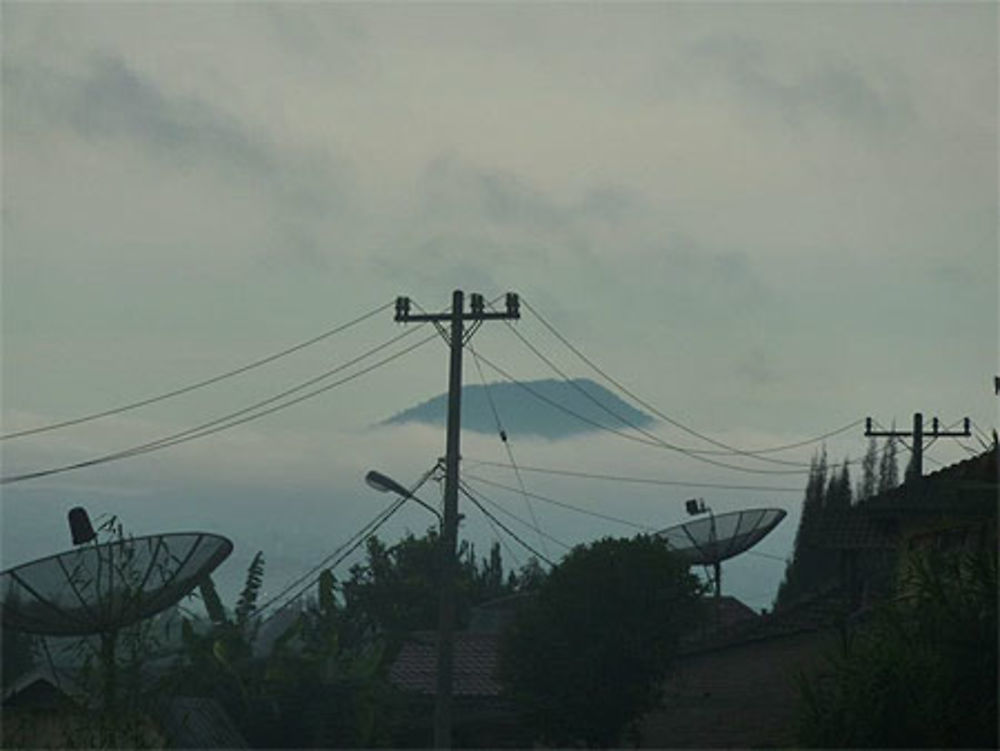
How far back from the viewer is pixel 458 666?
219 feet

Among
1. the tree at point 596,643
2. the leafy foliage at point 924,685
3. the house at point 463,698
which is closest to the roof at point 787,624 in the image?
the tree at point 596,643

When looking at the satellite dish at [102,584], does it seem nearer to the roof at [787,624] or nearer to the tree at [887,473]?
the roof at [787,624]

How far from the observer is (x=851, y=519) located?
173 ft

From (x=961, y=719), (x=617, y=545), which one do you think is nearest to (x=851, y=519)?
(x=617, y=545)

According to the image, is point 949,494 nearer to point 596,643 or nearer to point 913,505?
point 913,505

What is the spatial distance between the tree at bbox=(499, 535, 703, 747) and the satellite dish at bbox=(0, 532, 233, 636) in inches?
760

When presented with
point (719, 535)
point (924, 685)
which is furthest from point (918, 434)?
point (924, 685)

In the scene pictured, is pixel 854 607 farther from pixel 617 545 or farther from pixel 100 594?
pixel 100 594

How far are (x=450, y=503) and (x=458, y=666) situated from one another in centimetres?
2632

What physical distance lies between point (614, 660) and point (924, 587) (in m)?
27.9

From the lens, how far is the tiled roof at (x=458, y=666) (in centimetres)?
6412

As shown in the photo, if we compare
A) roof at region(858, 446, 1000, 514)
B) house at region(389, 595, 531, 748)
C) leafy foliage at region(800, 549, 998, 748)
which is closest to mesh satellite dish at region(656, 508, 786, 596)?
house at region(389, 595, 531, 748)

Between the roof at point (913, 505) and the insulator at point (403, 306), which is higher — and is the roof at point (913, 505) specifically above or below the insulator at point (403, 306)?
below

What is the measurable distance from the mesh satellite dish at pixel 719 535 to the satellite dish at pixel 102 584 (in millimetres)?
25695
